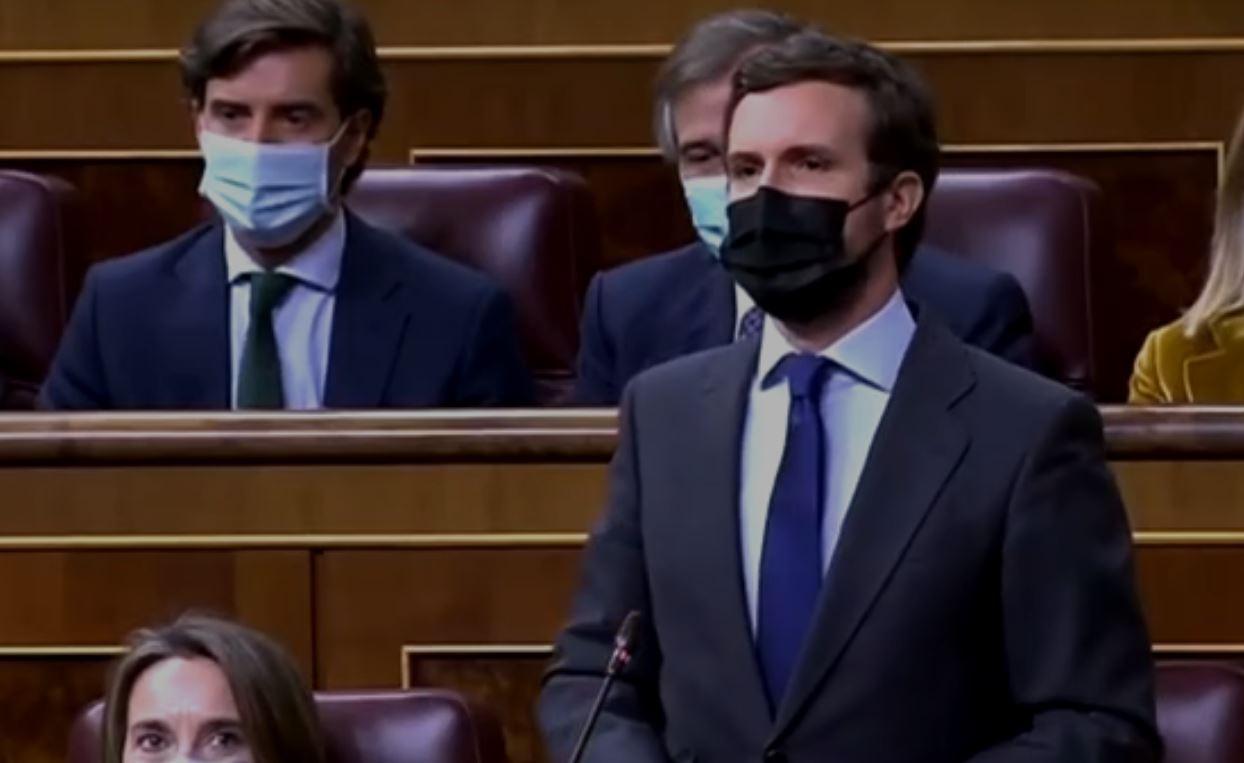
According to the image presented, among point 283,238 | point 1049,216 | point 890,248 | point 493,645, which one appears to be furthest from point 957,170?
point 890,248

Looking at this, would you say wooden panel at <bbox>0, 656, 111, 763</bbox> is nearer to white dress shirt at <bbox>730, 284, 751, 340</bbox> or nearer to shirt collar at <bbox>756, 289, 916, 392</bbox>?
white dress shirt at <bbox>730, 284, 751, 340</bbox>

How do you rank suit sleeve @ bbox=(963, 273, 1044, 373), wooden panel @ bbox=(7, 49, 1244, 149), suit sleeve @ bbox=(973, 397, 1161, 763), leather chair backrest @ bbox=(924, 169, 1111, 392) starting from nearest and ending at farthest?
1. suit sleeve @ bbox=(973, 397, 1161, 763)
2. suit sleeve @ bbox=(963, 273, 1044, 373)
3. leather chair backrest @ bbox=(924, 169, 1111, 392)
4. wooden panel @ bbox=(7, 49, 1244, 149)

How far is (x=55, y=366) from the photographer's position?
9.80 ft

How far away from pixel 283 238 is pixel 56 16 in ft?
2.62

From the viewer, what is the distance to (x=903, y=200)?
206 centimetres

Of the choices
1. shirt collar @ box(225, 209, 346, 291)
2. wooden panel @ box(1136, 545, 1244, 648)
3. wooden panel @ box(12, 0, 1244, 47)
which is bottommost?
wooden panel @ box(1136, 545, 1244, 648)

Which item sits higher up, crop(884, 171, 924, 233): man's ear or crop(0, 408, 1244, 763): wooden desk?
crop(884, 171, 924, 233): man's ear

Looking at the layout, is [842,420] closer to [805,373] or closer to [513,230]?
[805,373]

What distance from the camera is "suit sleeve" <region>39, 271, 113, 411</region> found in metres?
2.96

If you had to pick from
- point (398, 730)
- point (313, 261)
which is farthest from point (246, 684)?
point (313, 261)

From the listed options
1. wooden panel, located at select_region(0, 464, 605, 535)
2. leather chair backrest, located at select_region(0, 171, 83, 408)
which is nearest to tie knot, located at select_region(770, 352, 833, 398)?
wooden panel, located at select_region(0, 464, 605, 535)

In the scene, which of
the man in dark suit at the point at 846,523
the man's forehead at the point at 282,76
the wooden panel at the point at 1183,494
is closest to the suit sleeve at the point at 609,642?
the man in dark suit at the point at 846,523

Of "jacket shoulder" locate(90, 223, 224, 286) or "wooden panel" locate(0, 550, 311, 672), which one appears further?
"jacket shoulder" locate(90, 223, 224, 286)

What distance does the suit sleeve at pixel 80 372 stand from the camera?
2.96 metres
